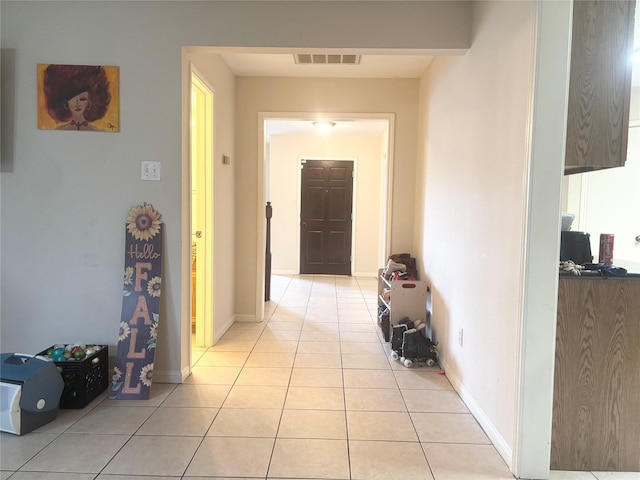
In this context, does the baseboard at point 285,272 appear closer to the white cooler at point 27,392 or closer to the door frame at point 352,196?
the door frame at point 352,196

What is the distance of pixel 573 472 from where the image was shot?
67.6 inches

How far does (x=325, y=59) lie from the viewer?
10.8 feet

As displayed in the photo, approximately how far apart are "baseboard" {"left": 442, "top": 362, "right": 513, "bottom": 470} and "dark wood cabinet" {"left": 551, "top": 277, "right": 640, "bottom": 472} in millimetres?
211

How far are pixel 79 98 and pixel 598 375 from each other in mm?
3126

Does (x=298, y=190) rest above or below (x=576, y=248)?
above

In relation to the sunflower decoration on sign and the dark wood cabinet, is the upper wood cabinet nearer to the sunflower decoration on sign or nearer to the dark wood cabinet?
the dark wood cabinet

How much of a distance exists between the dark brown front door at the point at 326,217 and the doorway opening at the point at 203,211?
3709 mm

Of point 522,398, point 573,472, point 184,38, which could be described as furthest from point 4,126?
point 573,472

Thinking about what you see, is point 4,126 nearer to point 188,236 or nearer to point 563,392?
point 188,236

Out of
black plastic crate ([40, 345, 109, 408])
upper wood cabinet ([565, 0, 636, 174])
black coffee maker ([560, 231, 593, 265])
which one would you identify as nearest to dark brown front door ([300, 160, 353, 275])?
black plastic crate ([40, 345, 109, 408])

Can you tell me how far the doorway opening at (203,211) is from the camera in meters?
3.12

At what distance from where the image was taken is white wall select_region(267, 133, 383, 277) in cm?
675

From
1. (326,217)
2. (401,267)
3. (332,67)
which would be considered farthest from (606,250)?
(326,217)

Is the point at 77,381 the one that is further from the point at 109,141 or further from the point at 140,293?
the point at 109,141
